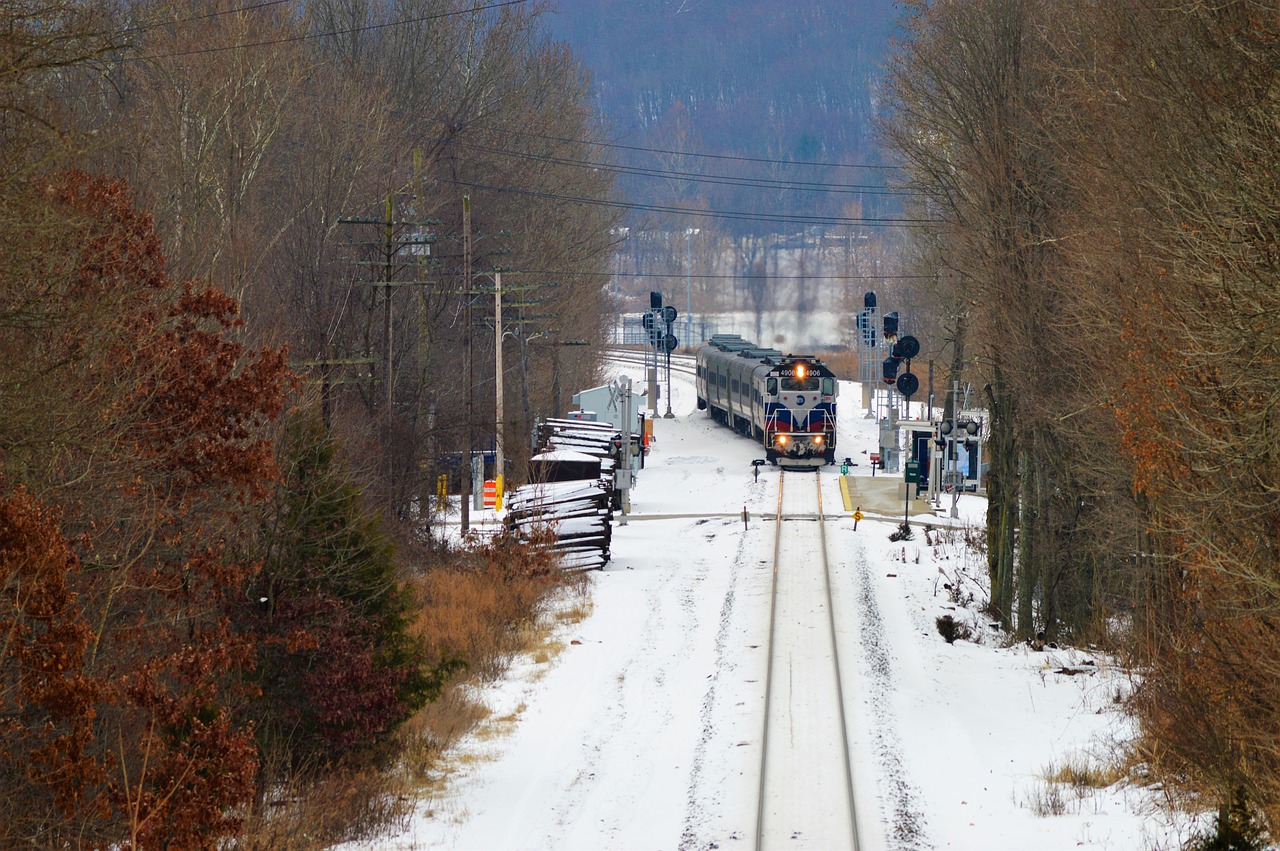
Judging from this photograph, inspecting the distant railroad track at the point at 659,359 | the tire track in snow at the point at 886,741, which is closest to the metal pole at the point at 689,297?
the distant railroad track at the point at 659,359

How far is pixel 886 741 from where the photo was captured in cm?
1582

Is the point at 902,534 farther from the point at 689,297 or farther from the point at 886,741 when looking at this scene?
the point at 689,297

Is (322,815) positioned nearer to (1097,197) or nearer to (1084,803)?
(1084,803)

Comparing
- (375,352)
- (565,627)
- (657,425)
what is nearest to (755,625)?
(565,627)

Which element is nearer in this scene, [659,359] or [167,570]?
[167,570]

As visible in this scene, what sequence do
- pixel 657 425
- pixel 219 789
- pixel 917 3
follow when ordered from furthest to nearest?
1. pixel 657 425
2. pixel 917 3
3. pixel 219 789

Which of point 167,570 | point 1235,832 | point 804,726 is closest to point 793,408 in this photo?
point 804,726

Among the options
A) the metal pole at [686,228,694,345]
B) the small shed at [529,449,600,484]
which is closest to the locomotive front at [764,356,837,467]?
the small shed at [529,449,600,484]

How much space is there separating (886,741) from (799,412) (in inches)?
1254

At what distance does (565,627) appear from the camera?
74.3 ft

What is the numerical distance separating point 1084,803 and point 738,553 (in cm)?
1718

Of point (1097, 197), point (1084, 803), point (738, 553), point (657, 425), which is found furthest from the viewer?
point (657, 425)

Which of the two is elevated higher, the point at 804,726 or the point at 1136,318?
the point at 1136,318

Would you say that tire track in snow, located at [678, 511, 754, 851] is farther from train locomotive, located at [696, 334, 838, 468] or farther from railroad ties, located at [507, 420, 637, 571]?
train locomotive, located at [696, 334, 838, 468]
